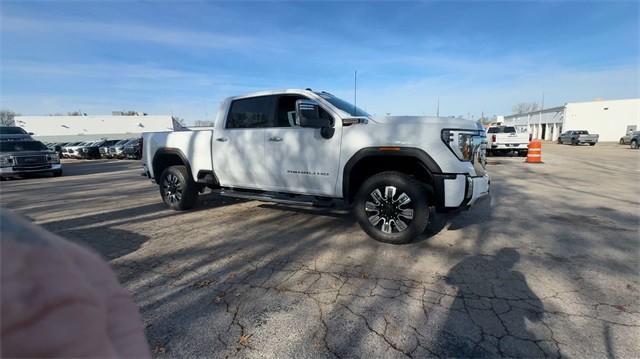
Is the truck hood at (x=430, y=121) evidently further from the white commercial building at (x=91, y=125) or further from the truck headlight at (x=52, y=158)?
the white commercial building at (x=91, y=125)

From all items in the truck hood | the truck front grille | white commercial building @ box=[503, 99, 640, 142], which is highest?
white commercial building @ box=[503, 99, 640, 142]

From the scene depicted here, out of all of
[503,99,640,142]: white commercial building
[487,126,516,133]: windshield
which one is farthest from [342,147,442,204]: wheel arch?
[503,99,640,142]: white commercial building

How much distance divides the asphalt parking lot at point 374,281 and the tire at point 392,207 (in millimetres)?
204

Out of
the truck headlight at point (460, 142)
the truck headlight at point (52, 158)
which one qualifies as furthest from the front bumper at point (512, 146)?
the truck headlight at point (52, 158)

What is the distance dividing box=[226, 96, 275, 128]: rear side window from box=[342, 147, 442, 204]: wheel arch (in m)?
1.64

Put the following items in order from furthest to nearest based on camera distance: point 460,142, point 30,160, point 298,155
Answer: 1. point 30,160
2. point 298,155
3. point 460,142

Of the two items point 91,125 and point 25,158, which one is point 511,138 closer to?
point 25,158

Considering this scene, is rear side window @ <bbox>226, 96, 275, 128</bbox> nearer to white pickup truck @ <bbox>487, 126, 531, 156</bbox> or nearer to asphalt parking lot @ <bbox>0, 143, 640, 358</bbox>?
asphalt parking lot @ <bbox>0, 143, 640, 358</bbox>

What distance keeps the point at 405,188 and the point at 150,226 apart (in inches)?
163

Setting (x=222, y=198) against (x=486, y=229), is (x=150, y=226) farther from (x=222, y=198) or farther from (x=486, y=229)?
(x=486, y=229)

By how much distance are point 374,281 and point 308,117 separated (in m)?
2.39

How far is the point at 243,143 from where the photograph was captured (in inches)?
227

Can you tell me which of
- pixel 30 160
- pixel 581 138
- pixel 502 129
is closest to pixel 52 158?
pixel 30 160

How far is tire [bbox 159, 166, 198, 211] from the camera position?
658cm
